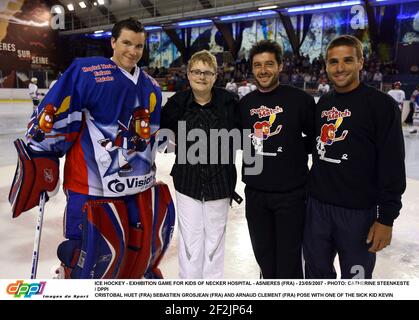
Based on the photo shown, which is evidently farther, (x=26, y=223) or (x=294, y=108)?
(x=26, y=223)

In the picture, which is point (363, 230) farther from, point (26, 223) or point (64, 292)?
point (26, 223)

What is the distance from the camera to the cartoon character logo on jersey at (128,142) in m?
1.88

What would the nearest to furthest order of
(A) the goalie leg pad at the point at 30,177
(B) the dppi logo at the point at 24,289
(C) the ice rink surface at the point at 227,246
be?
(B) the dppi logo at the point at 24,289 < (A) the goalie leg pad at the point at 30,177 < (C) the ice rink surface at the point at 227,246

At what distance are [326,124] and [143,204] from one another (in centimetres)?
101

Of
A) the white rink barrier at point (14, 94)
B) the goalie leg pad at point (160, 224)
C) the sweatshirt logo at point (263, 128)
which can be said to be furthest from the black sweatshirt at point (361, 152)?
the white rink barrier at point (14, 94)

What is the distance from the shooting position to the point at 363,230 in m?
1.80

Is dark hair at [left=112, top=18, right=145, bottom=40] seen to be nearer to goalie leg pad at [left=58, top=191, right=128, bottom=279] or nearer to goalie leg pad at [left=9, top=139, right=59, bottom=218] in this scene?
goalie leg pad at [left=9, top=139, right=59, bottom=218]

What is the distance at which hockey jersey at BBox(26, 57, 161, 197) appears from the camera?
5.96 ft

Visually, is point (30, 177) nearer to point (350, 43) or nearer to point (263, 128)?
point (263, 128)

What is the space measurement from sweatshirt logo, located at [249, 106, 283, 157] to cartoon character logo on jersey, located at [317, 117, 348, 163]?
8.2 inches

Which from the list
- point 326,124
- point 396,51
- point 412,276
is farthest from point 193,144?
point 396,51

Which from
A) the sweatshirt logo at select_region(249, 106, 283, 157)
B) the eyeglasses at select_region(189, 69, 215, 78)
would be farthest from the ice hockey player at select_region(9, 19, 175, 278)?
the sweatshirt logo at select_region(249, 106, 283, 157)

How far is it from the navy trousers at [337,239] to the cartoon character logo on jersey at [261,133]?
0.37 metres

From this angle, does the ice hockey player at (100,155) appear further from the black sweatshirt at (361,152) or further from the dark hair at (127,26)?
the black sweatshirt at (361,152)
